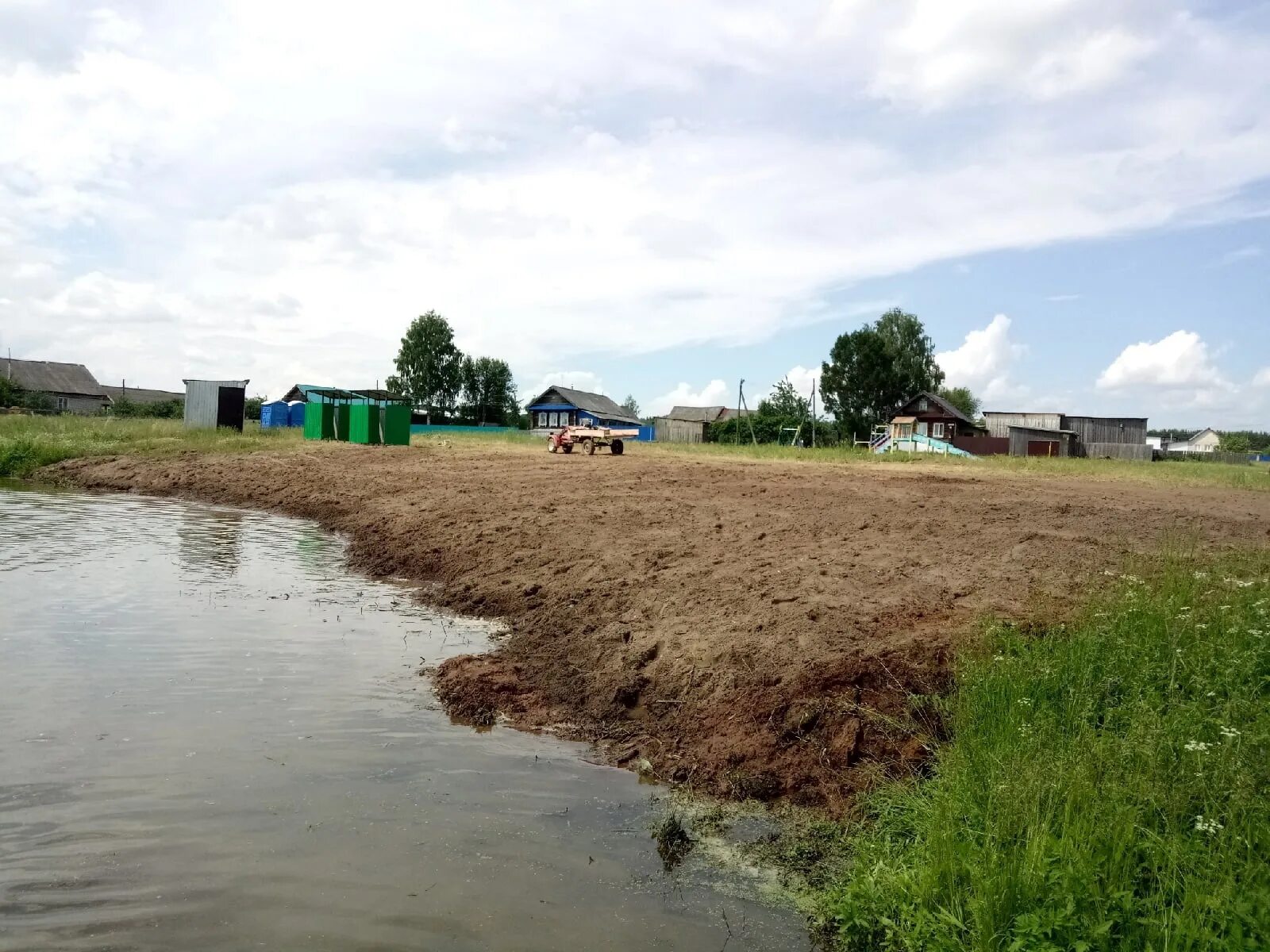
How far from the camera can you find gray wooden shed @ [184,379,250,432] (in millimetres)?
36875

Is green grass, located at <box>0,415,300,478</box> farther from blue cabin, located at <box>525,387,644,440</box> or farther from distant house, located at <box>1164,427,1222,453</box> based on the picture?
distant house, located at <box>1164,427,1222,453</box>

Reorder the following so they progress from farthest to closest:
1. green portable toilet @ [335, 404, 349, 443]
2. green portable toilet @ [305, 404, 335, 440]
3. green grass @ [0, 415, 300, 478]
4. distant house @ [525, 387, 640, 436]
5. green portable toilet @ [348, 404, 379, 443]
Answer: distant house @ [525, 387, 640, 436], green portable toilet @ [305, 404, 335, 440], green portable toilet @ [335, 404, 349, 443], green portable toilet @ [348, 404, 379, 443], green grass @ [0, 415, 300, 478]

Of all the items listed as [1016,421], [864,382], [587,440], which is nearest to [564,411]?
[864,382]

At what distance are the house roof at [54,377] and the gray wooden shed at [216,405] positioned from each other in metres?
51.7

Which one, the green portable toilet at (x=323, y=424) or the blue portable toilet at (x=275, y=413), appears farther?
the blue portable toilet at (x=275, y=413)

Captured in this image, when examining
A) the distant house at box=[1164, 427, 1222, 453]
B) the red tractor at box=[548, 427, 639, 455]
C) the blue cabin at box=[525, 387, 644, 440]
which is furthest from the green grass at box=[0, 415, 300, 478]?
the distant house at box=[1164, 427, 1222, 453]

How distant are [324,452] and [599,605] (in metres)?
21.6

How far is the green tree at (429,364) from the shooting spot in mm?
85375

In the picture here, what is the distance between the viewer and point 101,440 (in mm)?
31312

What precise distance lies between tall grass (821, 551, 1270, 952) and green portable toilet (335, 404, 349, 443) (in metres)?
33.8

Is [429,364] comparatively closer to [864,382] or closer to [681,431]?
[681,431]

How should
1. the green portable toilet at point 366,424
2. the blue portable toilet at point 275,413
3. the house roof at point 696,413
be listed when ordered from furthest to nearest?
1. the house roof at point 696,413
2. the blue portable toilet at point 275,413
3. the green portable toilet at point 366,424

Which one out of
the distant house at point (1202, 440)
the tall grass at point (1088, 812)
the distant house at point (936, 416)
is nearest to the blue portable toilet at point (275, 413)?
the distant house at point (936, 416)

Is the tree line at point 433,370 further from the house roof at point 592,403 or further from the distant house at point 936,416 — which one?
the distant house at point 936,416
